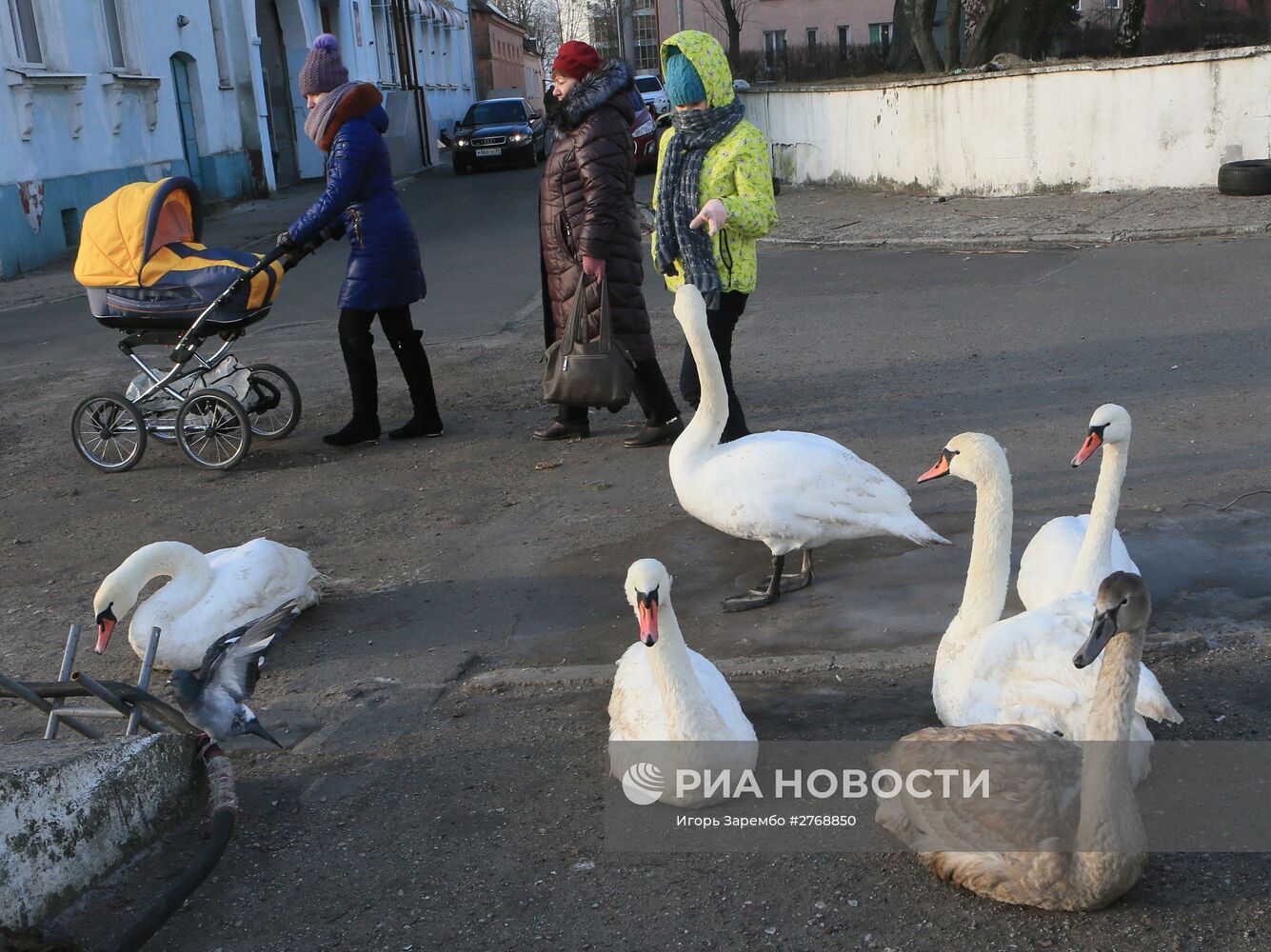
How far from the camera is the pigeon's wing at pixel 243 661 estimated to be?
455cm

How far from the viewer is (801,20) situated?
6125cm

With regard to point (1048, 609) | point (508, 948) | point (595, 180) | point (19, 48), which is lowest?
point (508, 948)

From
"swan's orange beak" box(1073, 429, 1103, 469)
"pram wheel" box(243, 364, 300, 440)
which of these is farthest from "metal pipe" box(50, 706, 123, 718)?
"pram wheel" box(243, 364, 300, 440)

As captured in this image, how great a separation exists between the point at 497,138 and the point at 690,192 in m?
29.1

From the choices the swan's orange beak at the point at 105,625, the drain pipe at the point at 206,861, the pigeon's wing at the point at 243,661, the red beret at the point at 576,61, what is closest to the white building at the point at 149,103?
the red beret at the point at 576,61

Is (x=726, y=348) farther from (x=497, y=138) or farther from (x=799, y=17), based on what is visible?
(x=799, y=17)

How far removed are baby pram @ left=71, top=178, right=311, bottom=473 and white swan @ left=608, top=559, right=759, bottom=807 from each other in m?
4.44

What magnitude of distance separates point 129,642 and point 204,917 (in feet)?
7.14

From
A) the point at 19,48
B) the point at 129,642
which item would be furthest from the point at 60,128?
the point at 129,642

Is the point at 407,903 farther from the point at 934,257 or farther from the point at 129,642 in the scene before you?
the point at 934,257

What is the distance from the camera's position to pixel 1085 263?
42.3 feet

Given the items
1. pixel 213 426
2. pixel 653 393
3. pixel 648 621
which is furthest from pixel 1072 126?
pixel 648 621

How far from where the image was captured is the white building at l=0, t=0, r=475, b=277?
17.9 metres

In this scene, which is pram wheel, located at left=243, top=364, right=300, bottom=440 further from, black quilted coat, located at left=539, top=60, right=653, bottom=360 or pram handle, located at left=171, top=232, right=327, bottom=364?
black quilted coat, located at left=539, top=60, right=653, bottom=360
